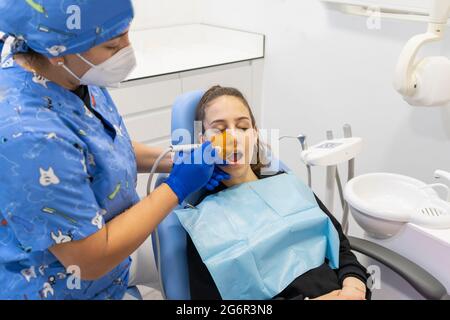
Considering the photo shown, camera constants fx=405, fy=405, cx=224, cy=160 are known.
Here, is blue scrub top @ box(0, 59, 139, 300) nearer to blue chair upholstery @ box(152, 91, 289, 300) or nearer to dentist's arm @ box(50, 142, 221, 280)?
dentist's arm @ box(50, 142, 221, 280)

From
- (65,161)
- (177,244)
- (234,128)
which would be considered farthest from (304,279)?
(65,161)

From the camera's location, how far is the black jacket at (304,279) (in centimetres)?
120

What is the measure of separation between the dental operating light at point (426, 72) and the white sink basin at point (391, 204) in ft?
1.00

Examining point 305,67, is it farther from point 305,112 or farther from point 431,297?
point 431,297

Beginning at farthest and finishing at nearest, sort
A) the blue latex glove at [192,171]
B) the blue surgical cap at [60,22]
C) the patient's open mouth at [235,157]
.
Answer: the patient's open mouth at [235,157] → the blue latex glove at [192,171] → the blue surgical cap at [60,22]

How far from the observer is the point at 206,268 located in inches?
48.7

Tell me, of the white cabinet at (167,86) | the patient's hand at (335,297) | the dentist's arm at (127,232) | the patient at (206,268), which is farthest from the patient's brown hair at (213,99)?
the white cabinet at (167,86)

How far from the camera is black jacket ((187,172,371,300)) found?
120 cm

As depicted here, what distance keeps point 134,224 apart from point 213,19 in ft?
6.90

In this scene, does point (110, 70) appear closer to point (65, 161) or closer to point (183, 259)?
point (65, 161)

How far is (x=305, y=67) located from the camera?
2166 mm

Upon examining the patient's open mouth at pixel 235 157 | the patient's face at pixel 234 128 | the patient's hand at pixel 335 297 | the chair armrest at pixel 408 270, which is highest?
the patient's face at pixel 234 128

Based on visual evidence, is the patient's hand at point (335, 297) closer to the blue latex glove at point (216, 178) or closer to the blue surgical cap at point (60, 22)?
the blue latex glove at point (216, 178)
